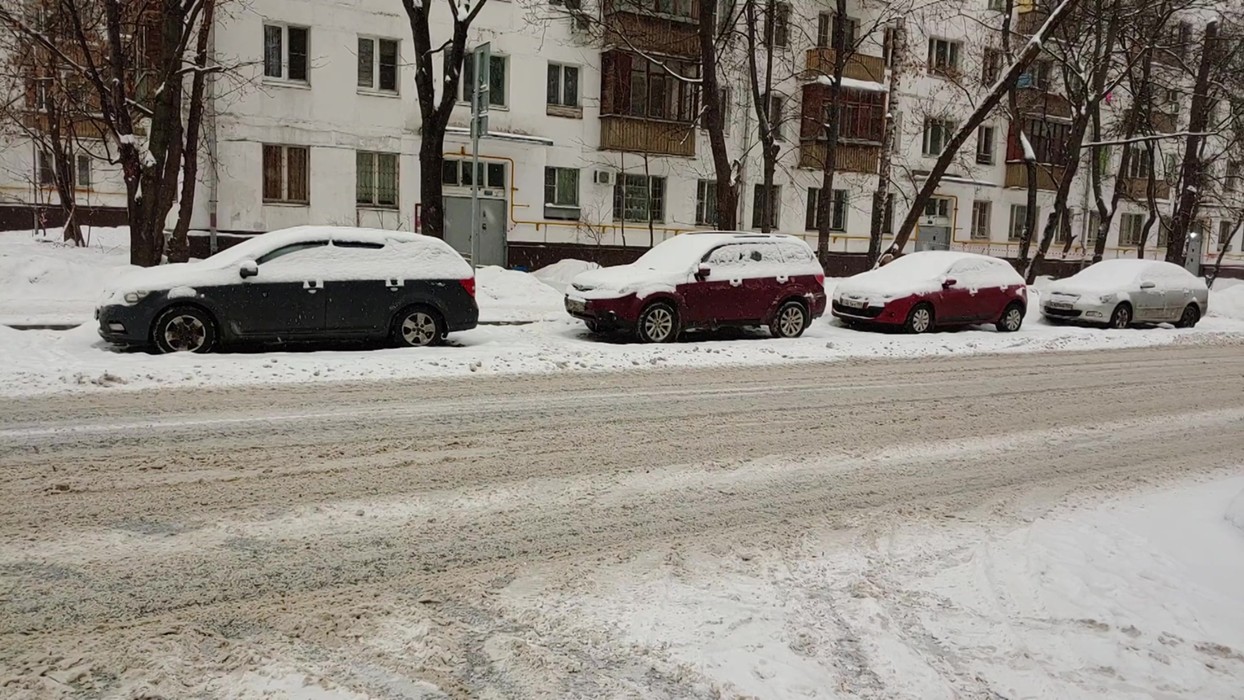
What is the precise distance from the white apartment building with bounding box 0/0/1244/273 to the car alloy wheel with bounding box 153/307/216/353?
13.8 meters

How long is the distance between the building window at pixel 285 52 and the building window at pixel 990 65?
22.2 meters

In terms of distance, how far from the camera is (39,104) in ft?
76.7

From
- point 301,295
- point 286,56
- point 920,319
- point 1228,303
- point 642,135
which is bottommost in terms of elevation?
point 920,319

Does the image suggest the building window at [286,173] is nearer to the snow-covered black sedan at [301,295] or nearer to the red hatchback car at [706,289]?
the red hatchback car at [706,289]

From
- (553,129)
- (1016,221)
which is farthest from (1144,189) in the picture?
(553,129)

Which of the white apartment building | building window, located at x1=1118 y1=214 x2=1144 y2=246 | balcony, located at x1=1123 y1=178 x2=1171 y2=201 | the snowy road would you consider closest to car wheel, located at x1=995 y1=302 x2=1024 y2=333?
the snowy road

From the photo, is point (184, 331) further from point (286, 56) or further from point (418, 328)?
point (286, 56)

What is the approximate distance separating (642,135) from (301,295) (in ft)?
60.5

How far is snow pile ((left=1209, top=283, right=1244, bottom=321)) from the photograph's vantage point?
24750 millimetres

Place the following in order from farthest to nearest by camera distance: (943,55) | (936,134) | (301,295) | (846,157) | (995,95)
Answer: (936,134) < (943,55) < (846,157) < (995,95) < (301,295)

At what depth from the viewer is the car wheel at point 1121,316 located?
19.7m

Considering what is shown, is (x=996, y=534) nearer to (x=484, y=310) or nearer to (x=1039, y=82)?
(x=484, y=310)

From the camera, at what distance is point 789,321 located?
15.6 m

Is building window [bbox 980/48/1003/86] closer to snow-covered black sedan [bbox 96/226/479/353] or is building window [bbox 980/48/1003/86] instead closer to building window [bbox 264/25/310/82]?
building window [bbox 264/25/310/82]
